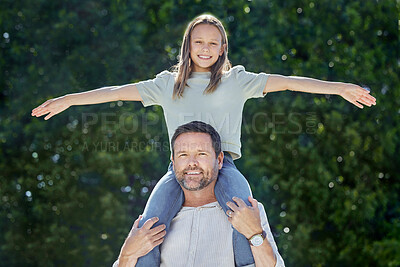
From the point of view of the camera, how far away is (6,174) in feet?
15.0

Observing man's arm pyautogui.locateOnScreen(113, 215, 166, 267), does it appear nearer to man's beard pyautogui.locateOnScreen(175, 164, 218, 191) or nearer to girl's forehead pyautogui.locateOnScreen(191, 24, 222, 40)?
man's beard pyautogui.locateOnScreen(175, 164, 218, 191)

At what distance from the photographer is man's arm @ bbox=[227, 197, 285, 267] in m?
2.08

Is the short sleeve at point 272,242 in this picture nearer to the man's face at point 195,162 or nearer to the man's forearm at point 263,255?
the man's forearm at point 263,255

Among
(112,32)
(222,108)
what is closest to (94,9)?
(112,32)

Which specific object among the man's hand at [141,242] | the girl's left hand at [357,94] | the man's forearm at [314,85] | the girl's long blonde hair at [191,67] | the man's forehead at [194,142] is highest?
the girl's long blonde hair at [191,67]

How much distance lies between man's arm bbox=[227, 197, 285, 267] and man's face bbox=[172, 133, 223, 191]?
0.16m

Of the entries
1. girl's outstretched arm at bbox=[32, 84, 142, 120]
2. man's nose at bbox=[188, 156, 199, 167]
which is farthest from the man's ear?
girl's outstretched arm at bbox=[32, 84, 142, 120]

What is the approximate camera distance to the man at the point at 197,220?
7.05 ft

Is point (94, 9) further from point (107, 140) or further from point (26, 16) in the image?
point (107, 140)

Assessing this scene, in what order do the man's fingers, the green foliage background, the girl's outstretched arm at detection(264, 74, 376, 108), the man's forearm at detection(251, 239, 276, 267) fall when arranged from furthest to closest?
the green foliage background, the girl's outstretched arm at detection(264, 74, 376, 108), the man's fingers, the man's forearm at detection(251, 239, 276, 267)

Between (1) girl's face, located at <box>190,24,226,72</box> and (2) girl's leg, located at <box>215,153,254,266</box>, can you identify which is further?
(1) girl's face, located at <box>190,24,226,72</box>

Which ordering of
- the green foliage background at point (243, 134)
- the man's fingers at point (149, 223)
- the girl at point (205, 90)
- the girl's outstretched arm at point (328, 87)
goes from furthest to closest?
1. the green foliage background at point (243, 134)
2. the girl at point (205, 90)
3. the girl's outstretched arm at point (328, 87)
4. the man's fingers at point (149, 223)

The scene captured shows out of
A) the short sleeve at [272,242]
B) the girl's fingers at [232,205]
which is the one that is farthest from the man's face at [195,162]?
the short sleeve at [272,242]

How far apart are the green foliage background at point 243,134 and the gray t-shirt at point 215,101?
6.44 ft
